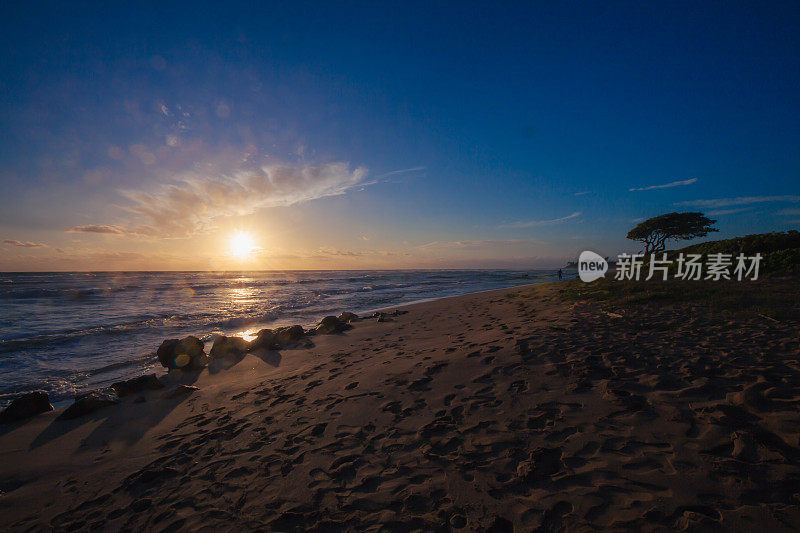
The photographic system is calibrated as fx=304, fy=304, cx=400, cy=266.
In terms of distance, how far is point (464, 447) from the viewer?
345 centimetres

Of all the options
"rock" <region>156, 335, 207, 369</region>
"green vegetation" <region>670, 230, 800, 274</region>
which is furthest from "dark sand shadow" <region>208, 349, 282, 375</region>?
"green vegetation" <region>670, 230, 800, 274</region>

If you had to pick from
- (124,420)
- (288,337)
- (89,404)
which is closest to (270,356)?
(288,337)

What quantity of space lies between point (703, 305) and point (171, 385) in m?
15.2

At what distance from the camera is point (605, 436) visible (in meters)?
3.30

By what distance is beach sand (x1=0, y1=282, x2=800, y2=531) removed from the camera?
256cm

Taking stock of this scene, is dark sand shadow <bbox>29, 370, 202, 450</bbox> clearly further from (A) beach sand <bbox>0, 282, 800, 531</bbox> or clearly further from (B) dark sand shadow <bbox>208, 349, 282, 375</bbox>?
(B) dark sand shadow <bbox>208, 349, 282, 375</bbox>

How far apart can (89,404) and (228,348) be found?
3.71 meters

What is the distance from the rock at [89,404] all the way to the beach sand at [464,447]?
17cm

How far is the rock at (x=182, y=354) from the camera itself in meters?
8.67

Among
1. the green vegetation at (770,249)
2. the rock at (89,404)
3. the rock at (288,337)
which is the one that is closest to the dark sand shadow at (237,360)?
the rock at (288,337)

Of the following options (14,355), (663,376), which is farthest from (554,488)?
(14,355)

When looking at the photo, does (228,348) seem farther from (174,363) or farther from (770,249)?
(770,249)

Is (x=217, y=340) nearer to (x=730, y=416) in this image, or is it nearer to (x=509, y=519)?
(x=509, y=519)

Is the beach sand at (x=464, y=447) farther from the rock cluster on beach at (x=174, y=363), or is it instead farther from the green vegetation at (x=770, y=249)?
the green vegetation at (x=770, y=249)
